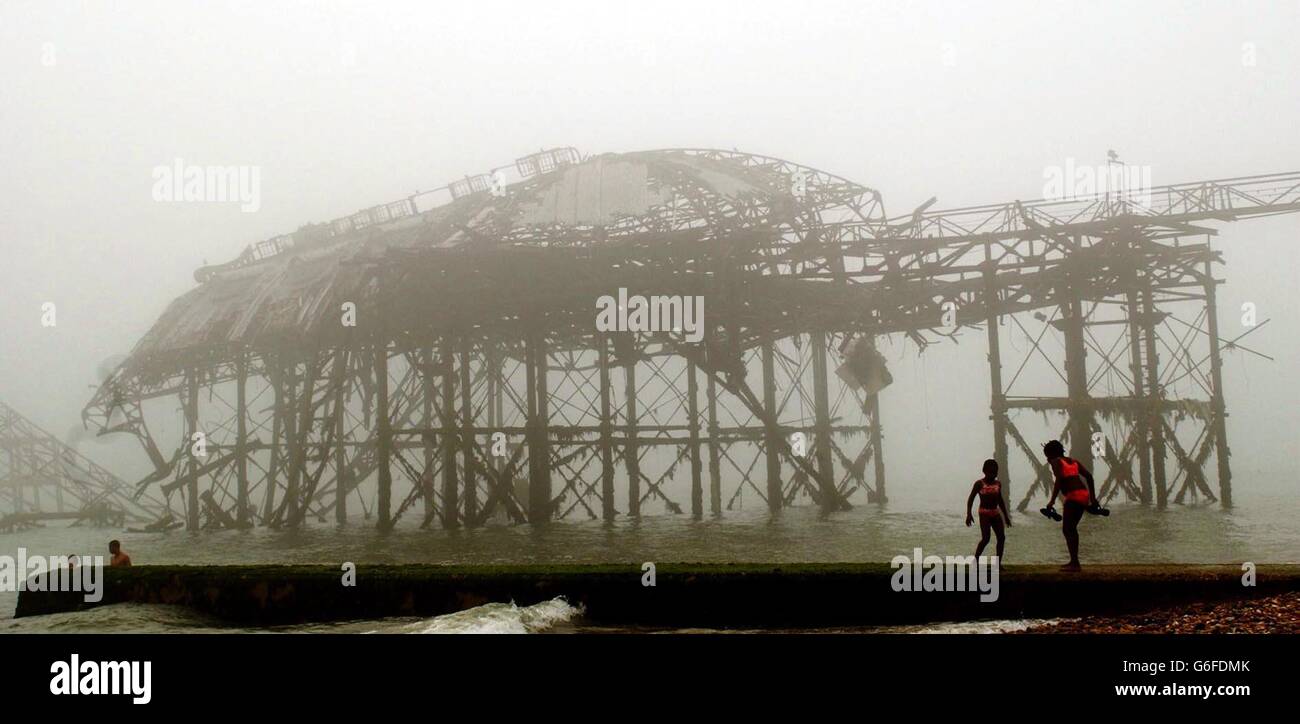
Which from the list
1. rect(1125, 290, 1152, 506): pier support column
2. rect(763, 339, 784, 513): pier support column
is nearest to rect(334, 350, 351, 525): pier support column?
rect(763, 339, 784, 513): pier support column

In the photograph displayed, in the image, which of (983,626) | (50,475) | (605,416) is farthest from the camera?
(50,475)

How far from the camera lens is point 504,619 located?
461 inches

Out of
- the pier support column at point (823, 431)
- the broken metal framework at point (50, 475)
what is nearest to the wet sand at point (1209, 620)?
the pier support column at point (823, 431)

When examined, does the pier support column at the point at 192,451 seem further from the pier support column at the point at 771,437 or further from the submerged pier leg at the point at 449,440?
the pier support column at the point at 771,437

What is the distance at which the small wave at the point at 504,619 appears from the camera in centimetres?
1135

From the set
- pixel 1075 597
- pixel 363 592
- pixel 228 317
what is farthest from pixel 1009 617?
pixel 228 317

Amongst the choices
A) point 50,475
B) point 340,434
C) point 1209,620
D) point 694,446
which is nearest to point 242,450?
point 340,434

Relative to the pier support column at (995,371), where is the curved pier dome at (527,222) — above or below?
above

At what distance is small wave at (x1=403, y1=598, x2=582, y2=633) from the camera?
37.2ft

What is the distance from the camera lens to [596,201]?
111ft

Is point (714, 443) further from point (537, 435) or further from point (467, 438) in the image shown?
point (467, 438)

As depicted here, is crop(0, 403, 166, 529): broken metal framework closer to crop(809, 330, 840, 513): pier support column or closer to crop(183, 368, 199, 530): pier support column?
crop(183, 368, 199, 530): pier support column
